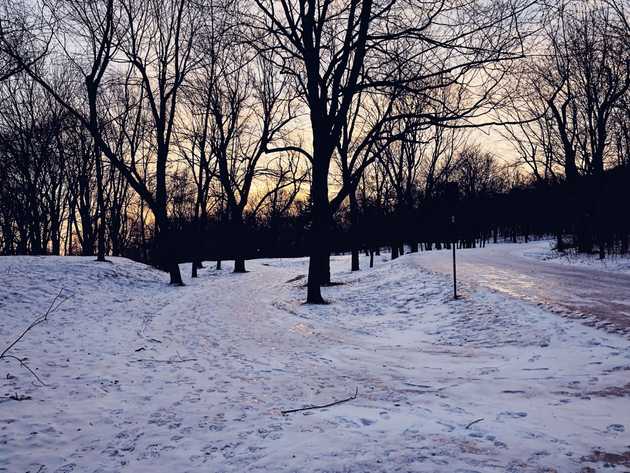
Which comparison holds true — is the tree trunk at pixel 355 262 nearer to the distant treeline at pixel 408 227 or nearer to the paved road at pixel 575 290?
the distant treeline at pixel 408 227

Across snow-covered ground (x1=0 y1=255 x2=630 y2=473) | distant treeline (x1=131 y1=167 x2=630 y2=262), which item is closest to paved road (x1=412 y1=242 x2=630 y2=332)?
snow-covered ground (x1=0 y1=255 x2=630 y2=473)

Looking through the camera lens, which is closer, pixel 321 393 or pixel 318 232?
pixel 321 393

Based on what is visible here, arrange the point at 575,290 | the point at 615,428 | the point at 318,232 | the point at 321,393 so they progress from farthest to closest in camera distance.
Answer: the point at 318,232
the point at 575,290
the point at 321,393
the point at 615,428

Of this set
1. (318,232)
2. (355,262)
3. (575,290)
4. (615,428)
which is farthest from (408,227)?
(615,428)

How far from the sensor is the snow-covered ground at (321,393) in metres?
3.34

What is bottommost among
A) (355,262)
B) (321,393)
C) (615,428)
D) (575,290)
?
(321,393)

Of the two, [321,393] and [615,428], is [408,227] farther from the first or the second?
[615,428]

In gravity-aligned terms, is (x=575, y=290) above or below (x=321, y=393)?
above

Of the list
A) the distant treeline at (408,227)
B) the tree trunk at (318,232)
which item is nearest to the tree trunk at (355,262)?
the distant treeline at (408,227)

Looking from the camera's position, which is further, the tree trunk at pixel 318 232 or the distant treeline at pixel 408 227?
the distant treeline at pixel 408 227

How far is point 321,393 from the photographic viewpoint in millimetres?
4996

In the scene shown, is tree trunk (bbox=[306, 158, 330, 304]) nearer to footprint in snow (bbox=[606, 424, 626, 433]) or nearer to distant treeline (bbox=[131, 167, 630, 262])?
footprint in snow (bbox=[606, 424, 626, 433])

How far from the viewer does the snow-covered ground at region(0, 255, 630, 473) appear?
132 inches

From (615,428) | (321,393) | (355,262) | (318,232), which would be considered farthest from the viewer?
(355,262)
